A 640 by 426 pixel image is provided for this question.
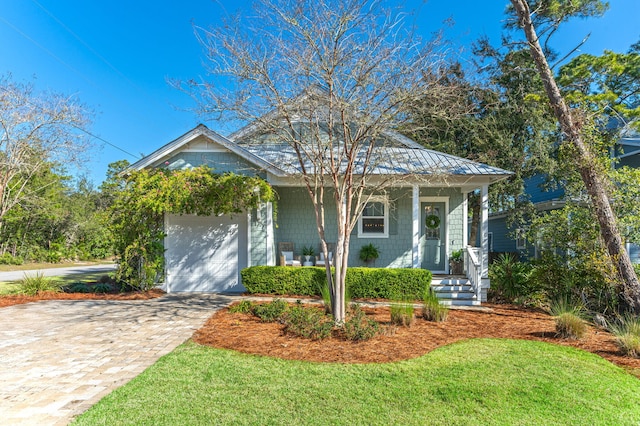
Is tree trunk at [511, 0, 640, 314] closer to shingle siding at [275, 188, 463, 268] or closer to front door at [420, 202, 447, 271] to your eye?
shingle siding at [275, 188, 463, 268]

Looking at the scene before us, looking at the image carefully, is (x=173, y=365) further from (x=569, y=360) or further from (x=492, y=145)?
(x=492, y=145)

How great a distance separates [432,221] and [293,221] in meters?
4.60

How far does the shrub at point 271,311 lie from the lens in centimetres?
751

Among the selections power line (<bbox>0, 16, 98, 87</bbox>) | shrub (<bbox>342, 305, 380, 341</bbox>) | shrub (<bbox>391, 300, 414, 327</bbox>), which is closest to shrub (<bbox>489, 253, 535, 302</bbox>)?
shrub (<bbox>391, 300, 414, 327</bbox>)

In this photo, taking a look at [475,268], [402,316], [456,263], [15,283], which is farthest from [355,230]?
[15,283]

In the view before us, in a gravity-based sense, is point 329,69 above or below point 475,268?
above

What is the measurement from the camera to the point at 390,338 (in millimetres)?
6234

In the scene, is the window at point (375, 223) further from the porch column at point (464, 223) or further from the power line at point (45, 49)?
the power line at point (45, 49)

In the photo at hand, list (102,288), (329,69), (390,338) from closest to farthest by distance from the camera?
1. (390,338)
2. (329,69)
3. (102,288)

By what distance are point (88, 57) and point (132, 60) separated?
284 centimetres

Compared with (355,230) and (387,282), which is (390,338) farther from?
(355,230)

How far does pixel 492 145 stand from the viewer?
14.8 metres

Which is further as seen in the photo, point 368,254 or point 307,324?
point 368,254

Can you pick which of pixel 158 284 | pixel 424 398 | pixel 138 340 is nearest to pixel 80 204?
pixel 158 284
